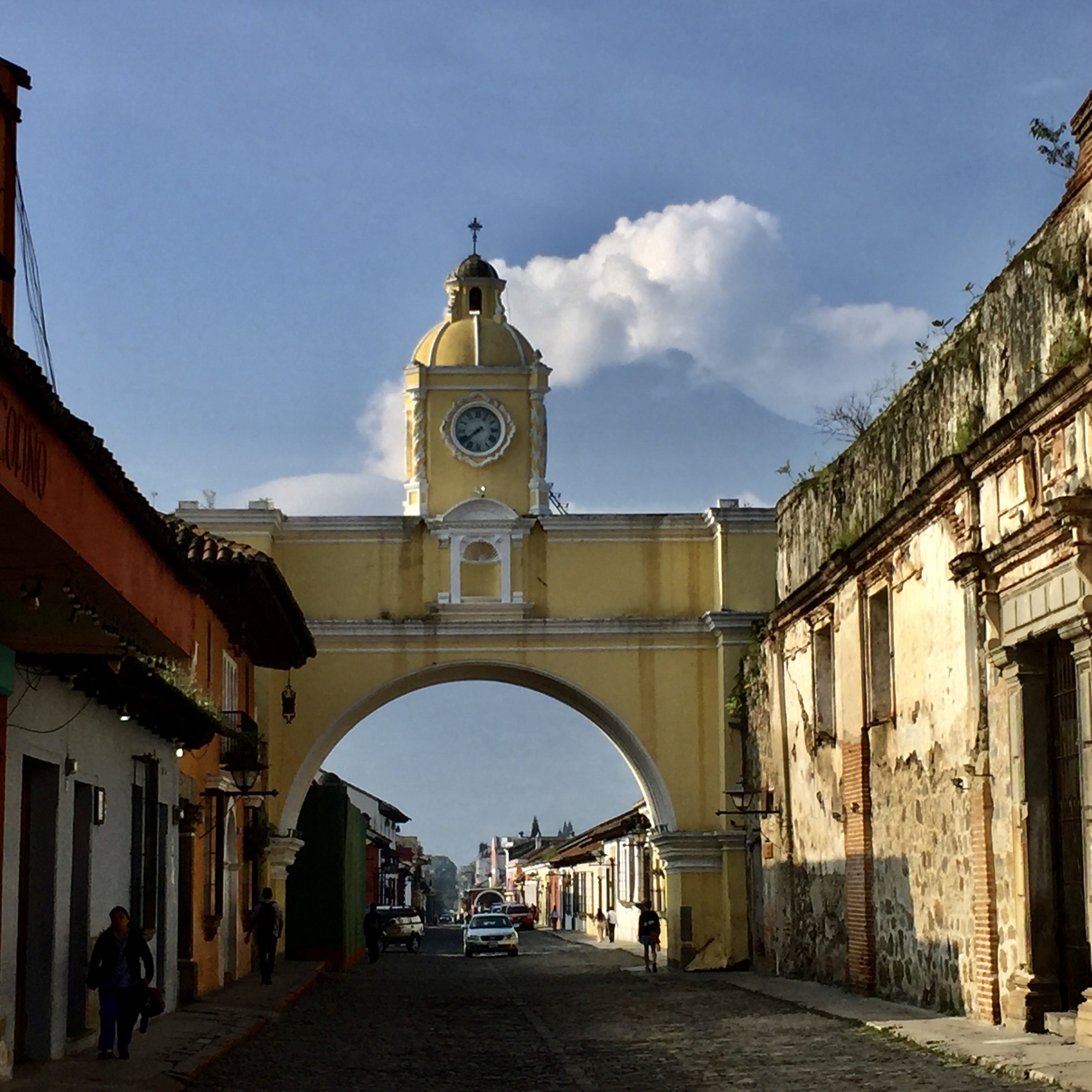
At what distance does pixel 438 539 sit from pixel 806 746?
8061 mm

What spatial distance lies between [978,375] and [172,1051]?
7844mm

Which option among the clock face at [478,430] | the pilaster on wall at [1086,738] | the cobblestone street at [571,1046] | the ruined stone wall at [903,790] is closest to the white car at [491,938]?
the clock face at [478,430]

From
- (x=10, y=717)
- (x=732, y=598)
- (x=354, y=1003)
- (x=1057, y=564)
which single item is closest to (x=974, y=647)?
(x=1057, y=564)

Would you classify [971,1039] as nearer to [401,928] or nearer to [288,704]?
[288,704]

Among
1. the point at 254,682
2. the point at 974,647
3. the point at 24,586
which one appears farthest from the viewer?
the point at 254,682

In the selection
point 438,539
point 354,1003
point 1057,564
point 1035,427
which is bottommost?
point 354,1003

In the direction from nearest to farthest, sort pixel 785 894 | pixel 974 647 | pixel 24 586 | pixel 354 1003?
1. pixel 24 586
2. pixel 974 647
3. pixel 354 1003
4. pixel 785 894

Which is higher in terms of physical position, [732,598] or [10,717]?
[732,598]

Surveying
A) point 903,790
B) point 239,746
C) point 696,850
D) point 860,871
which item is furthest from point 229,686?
point 903,790

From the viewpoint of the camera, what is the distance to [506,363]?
29.7 meters

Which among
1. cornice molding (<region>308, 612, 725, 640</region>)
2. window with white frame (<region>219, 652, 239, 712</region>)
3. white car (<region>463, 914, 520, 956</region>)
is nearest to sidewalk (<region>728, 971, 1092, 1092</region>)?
window with white frame (<region>219, 652, 239, 712</region>)

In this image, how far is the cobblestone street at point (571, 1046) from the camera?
11305 millimetres

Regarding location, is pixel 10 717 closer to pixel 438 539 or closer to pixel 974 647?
pixel 974 647

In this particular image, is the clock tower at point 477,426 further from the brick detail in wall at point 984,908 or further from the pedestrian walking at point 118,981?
the pedestrian walking at point 118,981
